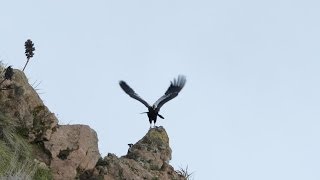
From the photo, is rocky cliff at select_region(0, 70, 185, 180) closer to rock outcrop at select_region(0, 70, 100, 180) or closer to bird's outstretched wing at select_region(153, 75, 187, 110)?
rock outcrop at select_region(0, 70, 100, 180)

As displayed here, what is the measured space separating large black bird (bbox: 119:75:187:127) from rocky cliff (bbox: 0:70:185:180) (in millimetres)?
2227

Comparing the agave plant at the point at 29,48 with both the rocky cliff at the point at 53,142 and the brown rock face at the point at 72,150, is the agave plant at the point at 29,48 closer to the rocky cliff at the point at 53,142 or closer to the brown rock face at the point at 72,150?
the rocky cliff at the point at 53,142

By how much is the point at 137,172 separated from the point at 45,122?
2.04 metres

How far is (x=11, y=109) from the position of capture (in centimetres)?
1282

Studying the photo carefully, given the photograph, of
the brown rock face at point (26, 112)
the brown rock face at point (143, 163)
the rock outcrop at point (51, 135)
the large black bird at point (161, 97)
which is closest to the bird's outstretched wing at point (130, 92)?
the large black bird at point (161, 97)

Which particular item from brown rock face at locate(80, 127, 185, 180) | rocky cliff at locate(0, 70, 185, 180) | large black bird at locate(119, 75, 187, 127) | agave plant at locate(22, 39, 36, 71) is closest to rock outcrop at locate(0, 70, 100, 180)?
rocky cliff at locate(0, 70, 185, 180)

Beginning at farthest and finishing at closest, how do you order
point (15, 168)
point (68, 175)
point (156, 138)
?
point (156, 138), point (68, 175), point (15, 168)

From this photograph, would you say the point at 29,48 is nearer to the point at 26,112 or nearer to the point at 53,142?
the point at 26,112

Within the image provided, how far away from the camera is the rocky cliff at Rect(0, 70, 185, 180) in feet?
40.3

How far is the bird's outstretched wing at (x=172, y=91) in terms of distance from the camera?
1602 centimetres

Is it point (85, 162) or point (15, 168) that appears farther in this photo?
point (85, 162)

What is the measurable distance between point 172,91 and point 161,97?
30 cm

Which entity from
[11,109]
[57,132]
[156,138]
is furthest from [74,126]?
[156,138]

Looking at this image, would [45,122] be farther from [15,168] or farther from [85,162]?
[15,168]
